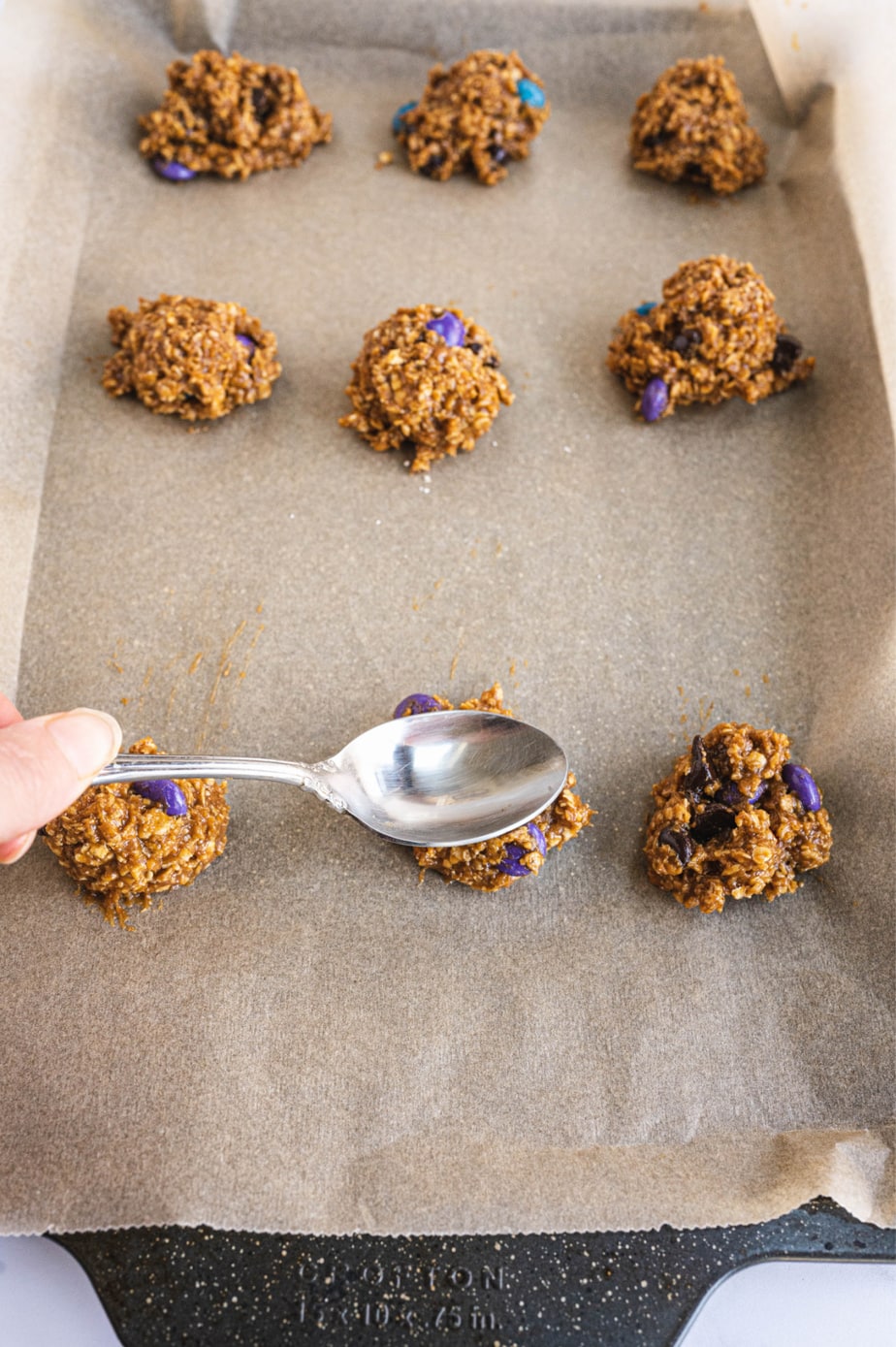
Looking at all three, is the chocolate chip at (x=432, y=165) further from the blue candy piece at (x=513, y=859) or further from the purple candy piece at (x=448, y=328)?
the blue candy piece at (x=513, y=859)

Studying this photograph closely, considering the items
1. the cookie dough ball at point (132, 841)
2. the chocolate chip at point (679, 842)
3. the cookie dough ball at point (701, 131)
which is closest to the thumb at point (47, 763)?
the cookie dough ball at point (132, 841)

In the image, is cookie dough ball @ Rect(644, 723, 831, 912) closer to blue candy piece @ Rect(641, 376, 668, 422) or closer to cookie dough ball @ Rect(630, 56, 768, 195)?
blue candy piece @ Rect(641, 376, 668, 422)

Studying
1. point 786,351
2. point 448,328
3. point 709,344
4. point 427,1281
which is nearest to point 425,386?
point 448,328

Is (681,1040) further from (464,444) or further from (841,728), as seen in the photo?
(464,444)

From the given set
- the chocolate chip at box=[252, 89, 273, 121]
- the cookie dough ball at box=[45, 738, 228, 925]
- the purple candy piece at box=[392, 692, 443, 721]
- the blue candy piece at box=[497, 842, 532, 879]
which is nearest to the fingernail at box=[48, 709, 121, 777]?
the cookie dough ball at box=[45, 738, 228, 925]

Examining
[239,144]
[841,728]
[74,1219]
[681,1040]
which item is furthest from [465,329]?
[74,1219]

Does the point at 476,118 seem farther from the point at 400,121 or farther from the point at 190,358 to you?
the point at 190,358
